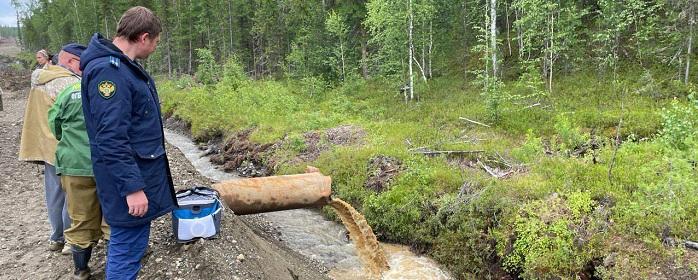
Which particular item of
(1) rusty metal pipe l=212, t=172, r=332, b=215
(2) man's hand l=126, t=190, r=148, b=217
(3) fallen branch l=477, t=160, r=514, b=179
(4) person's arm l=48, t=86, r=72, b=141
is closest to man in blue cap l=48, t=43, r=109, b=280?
(4) person's arm l=48, t=86, r=72, b=141

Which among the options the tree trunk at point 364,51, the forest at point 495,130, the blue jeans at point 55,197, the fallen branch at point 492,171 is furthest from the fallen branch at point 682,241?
the tree trunk at point 364,51

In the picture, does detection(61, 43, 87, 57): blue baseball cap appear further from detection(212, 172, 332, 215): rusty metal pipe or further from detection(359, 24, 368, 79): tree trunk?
detection(359, 24, 368, 79): tree trunk

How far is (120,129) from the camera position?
3.48 m

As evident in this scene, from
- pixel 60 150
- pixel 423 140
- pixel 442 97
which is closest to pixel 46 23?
pixel 442 97

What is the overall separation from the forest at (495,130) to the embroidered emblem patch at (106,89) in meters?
6.37

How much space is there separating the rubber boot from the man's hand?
1.66 m

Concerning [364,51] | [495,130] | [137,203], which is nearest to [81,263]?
[137,203]

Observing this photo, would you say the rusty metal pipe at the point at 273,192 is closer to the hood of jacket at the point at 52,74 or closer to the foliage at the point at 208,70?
the hood of jacket at the point at 52,74

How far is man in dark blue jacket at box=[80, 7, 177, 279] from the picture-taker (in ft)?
11.4

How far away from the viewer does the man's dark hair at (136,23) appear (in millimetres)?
3635

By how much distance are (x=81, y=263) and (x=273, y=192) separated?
3155mm

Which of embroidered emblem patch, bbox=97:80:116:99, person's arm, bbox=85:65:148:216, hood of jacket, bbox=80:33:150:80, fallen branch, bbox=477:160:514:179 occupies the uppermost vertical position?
hood of jacket, bbox=80:33:150:80

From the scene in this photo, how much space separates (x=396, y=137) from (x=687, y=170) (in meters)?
8.57

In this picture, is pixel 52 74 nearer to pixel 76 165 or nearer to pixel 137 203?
pixel 76 165
